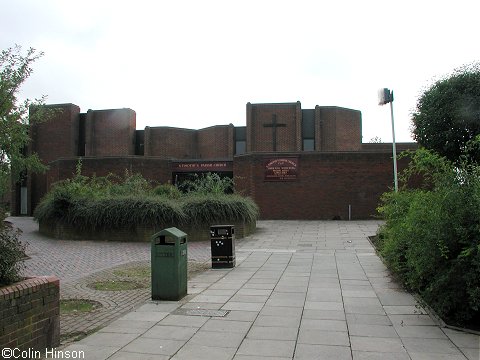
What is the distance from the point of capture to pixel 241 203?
1753cm

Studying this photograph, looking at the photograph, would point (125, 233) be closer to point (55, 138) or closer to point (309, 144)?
point (55, 138)

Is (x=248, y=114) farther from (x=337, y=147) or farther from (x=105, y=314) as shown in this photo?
(x=105, y=314)

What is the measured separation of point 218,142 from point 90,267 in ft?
103

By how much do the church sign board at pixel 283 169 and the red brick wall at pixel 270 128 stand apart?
13.5 m

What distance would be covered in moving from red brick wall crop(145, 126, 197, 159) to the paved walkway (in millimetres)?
33060

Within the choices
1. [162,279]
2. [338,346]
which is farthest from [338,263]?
[338,346]

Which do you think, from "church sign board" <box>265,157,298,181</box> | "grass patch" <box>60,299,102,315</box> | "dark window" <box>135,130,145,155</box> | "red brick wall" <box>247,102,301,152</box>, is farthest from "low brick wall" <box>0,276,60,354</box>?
"dark window" <box>135,130,145,155</box>

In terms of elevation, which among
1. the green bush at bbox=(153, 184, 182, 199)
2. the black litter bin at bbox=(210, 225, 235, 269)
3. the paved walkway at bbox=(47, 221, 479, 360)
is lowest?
the paved walkway at bbox=(47, 221, 479, 360)

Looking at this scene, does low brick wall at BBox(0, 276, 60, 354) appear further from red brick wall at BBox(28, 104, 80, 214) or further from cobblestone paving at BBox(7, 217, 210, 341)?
red brick wall at BBox(28, 104, 80, 214)

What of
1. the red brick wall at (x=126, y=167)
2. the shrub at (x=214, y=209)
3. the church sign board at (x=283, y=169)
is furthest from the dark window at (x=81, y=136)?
the shrub at (x=214, y=209)

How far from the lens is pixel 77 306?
6.73 m

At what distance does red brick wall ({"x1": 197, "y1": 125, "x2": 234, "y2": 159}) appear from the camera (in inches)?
1609

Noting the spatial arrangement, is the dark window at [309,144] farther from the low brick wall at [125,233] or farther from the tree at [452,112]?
the low brick wall at [125,233]

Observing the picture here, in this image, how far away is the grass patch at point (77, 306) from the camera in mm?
6398
